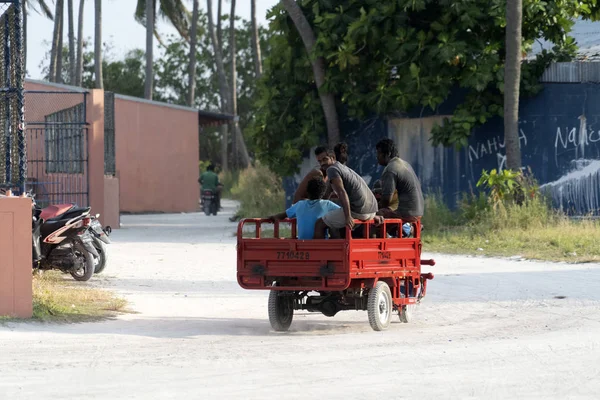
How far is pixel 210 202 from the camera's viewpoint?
3434 centimetres

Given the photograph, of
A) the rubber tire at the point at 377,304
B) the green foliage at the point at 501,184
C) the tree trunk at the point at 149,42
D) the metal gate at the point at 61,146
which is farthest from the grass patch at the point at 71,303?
the tree trunk at the point at 149,42

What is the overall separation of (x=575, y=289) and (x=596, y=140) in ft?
31.4

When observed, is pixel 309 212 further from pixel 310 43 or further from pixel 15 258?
pixel 310 43

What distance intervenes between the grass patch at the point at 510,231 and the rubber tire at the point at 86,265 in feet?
22.4

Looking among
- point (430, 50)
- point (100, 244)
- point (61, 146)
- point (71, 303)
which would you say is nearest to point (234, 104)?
point (61, 146)

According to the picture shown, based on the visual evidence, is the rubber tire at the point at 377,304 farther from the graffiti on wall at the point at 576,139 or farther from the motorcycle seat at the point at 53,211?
the graffiti on wall at the point at 576,139

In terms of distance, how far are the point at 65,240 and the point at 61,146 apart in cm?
1492

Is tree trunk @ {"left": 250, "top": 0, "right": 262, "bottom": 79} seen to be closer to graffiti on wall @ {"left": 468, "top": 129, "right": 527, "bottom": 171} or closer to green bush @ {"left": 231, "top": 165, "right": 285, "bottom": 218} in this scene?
green bush @ {"left": 231, "top": 165, "right": 285, "bottom": 218}

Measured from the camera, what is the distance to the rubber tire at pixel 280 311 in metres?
10.9

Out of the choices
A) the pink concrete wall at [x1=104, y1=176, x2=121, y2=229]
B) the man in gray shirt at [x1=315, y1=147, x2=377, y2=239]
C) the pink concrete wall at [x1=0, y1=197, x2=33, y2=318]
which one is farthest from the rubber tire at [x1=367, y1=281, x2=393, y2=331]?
the pink concrete wall at [x1=104, y1=176, x2=121, y2=229]

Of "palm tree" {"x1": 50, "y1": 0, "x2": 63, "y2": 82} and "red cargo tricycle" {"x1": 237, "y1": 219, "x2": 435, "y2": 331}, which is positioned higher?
"palm tree" {"x1": 50, "y1": 0, "x2": 63, "y2": 82}

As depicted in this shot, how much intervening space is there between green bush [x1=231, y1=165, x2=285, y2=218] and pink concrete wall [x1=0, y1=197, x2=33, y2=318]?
19.0 meters

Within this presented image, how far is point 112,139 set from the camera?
26906mm

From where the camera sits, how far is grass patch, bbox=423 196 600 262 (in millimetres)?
18719
